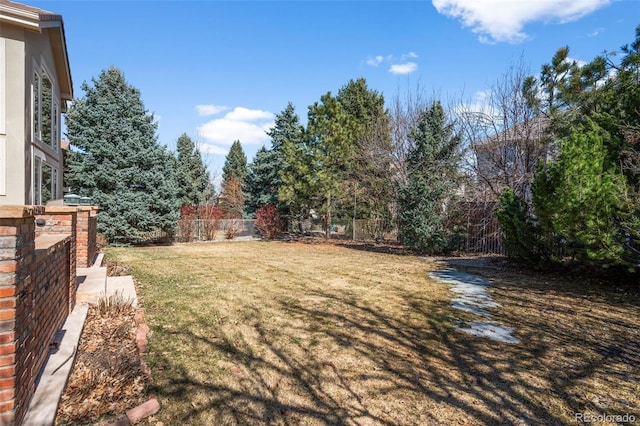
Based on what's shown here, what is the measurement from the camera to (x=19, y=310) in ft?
6.79

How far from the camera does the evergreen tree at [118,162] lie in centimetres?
1367

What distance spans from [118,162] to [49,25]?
22.3 ft

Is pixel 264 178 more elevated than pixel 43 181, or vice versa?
pixel 264 178

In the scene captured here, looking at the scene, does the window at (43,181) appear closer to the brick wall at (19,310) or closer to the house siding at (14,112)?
the house siding at (14,112)

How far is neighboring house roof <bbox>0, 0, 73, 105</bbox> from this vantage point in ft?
21.6

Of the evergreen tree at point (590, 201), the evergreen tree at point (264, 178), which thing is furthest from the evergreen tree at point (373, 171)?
the evergreen tree at point (590, 201)

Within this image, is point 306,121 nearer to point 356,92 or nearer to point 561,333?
point 356,92

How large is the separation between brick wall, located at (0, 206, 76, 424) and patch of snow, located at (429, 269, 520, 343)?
4458 millimetres

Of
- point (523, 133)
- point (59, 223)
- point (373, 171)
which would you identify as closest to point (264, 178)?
point (373, 171)

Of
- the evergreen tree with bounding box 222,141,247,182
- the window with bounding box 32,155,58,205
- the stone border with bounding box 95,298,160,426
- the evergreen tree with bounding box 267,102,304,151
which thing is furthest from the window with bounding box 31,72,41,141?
the evergreen tree with bounding box 222,141,247,182

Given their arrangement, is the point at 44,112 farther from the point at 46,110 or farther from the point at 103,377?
the point at 103,377

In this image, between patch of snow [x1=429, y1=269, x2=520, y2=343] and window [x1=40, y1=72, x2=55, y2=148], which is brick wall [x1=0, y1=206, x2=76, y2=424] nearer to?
patch of snow [x1=429, y1=269, x2=520, y2=343]

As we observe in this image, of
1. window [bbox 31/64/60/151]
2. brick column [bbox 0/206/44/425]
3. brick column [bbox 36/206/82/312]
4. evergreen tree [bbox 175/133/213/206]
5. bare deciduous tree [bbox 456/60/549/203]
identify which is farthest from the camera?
evergreen tree [bbox 175/133/213/206]

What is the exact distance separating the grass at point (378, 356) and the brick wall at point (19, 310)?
2.93 ft
